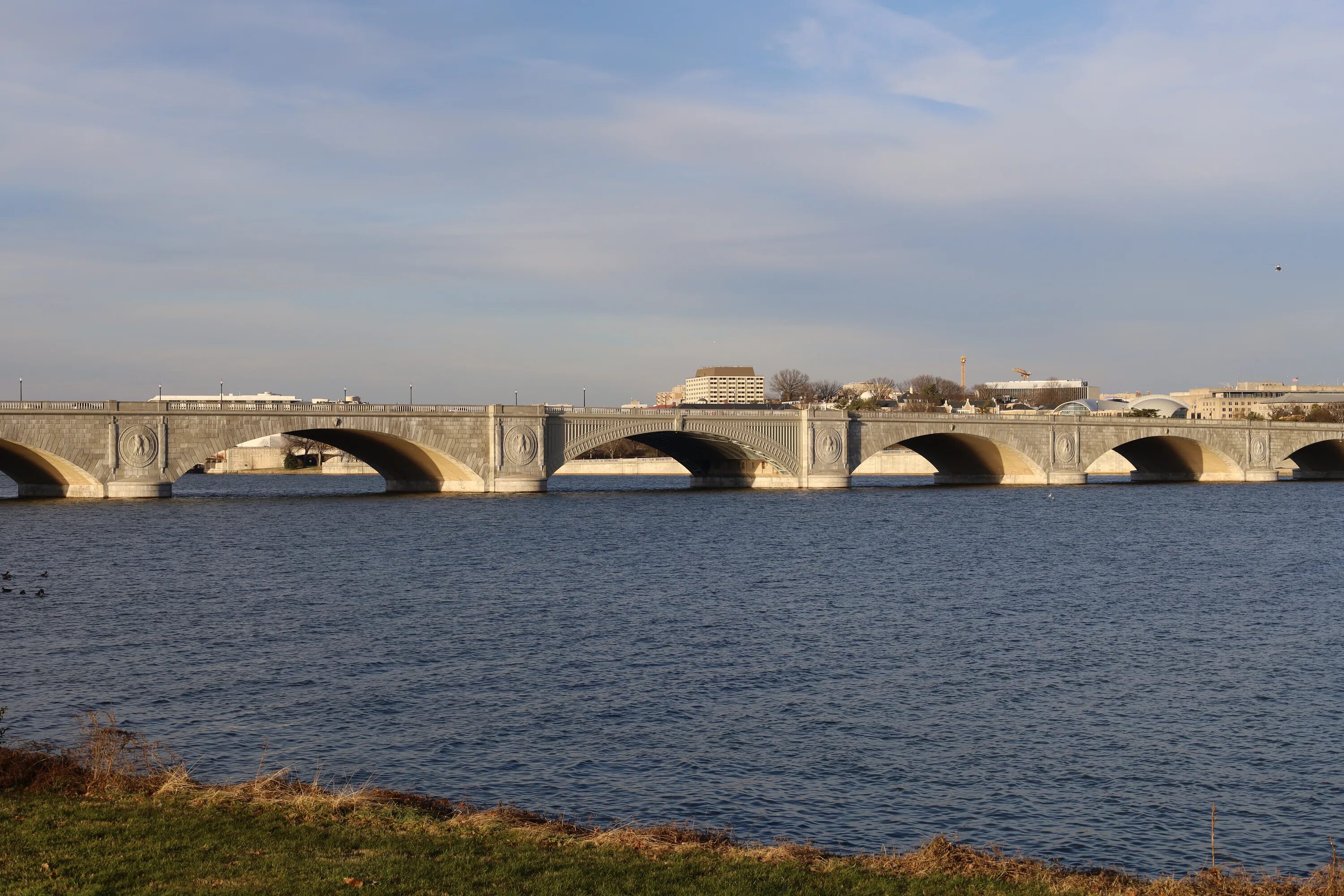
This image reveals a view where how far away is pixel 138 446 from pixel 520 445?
2880 centimetres

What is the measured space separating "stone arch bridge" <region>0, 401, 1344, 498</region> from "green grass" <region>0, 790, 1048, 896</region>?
75308 mm

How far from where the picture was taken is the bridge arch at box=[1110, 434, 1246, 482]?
140 metres

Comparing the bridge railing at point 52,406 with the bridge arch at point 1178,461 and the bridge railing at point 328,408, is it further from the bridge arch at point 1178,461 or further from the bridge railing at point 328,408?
the bridge arch at point 1178,461

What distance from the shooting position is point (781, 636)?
3488 centimetres

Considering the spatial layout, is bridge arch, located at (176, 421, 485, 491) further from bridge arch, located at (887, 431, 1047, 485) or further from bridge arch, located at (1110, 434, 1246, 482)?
bridge arch, located at (1110, 434, 1246, 482)

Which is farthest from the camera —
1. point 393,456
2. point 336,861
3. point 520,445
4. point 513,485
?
point 393,456

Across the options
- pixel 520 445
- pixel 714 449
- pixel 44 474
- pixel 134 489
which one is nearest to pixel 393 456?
pixel 520 445

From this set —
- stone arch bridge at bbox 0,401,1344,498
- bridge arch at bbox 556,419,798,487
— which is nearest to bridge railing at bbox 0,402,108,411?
stone arch bridge at bbox 0,401,1344,498

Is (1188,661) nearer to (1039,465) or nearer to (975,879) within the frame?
(975,879)

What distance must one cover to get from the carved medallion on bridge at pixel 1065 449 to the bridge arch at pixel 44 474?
91.0 metres

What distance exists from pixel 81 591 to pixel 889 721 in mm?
30927

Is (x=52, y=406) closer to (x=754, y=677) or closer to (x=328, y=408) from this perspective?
(x=328, y=408)

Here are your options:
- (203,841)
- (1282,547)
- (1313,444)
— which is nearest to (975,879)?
(203,841)

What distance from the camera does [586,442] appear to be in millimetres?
103000
